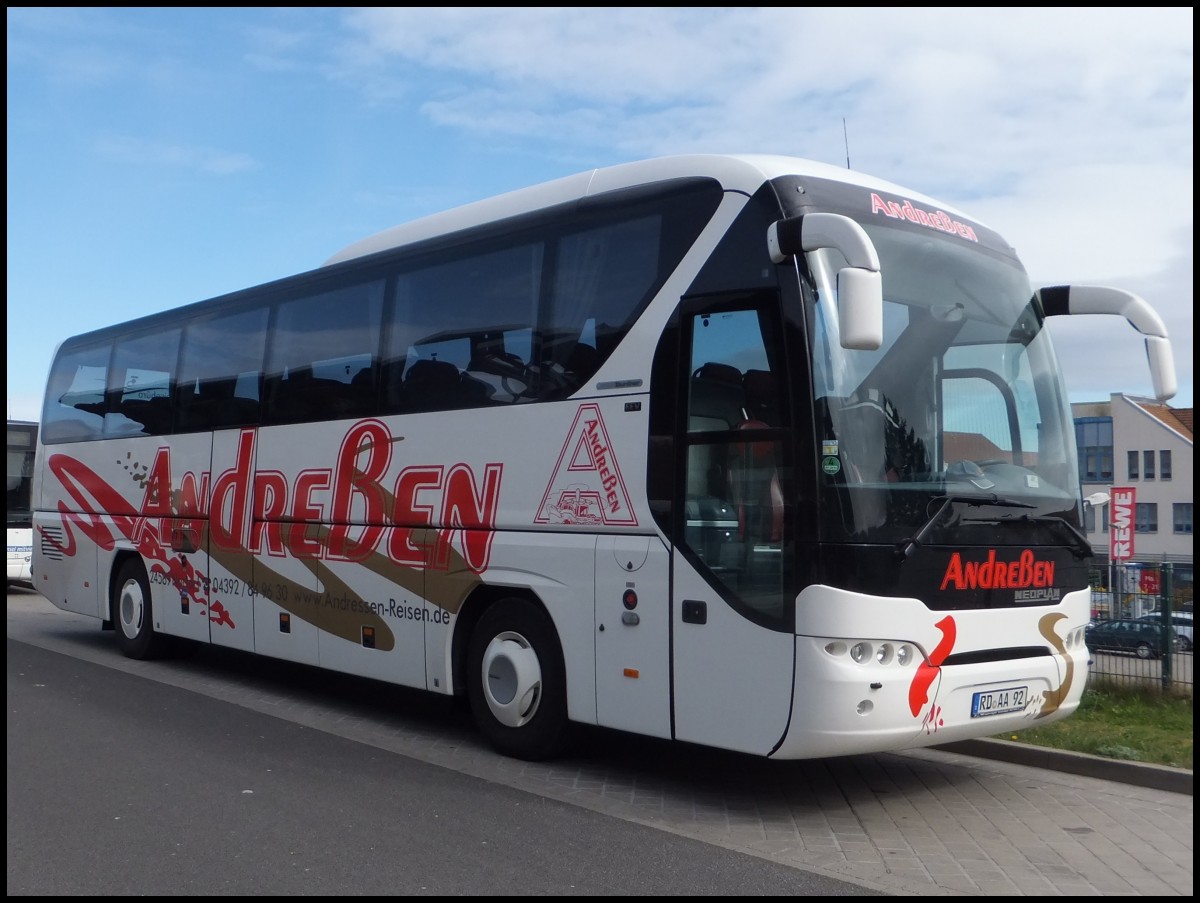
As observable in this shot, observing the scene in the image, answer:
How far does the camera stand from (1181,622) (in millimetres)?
10016

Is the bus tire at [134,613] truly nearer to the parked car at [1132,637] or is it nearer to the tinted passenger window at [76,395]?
the tinted passenger window at [76,395]

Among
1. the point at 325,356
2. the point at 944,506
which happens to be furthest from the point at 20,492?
the point at 944,506

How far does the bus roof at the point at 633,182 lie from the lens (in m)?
7.23

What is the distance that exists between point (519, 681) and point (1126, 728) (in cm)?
456

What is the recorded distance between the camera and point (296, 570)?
426 inches

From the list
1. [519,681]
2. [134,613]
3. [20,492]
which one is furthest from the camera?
[20,492]

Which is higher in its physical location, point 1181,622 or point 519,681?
point 1181,622

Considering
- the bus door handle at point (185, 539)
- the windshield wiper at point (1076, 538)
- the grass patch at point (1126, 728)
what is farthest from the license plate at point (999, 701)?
the bus door handle at point (185, 539)

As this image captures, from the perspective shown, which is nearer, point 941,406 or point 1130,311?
point 941,406

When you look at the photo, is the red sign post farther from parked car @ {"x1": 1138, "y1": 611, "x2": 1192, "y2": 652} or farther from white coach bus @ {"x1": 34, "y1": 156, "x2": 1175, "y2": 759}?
white coach bus @ {"x1": 34, "y1": 156, "x2": 1175, "y2": 759}

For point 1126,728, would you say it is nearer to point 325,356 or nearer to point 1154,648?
point 1154,648

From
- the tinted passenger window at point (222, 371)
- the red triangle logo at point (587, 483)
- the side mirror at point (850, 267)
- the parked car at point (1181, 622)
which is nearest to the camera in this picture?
the side mirror at point (850, 267)

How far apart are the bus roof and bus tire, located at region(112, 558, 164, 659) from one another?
5603 millimetres

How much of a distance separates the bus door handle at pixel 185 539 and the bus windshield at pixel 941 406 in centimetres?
800
